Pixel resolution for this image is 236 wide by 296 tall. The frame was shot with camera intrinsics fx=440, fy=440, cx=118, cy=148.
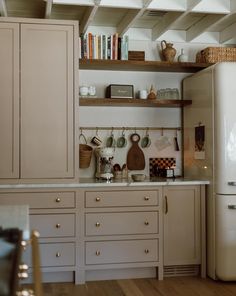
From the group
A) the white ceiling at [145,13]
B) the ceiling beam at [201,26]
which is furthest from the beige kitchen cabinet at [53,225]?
the ceiling beam at [201,26]

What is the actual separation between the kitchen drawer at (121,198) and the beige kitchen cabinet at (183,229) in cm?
13

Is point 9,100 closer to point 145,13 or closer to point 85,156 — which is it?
point 85,156

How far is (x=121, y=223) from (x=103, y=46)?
1.63 metres

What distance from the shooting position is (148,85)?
4480 millimetres

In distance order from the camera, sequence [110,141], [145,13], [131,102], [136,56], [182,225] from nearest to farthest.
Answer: [182,225] → [145,13] → [131,102] → [136,56] → [110,141]

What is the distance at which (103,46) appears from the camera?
409 cm

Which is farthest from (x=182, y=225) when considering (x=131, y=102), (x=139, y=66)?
(x=139, y=66)

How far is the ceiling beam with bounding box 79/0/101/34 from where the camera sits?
3598 mm

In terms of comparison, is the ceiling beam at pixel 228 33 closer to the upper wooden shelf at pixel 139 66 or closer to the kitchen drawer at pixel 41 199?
the upper wooden shelf at pixel 139 66

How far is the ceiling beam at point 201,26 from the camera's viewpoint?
407 cm

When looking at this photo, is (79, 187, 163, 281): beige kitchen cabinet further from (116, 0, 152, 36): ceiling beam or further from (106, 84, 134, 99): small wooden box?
(116, 0, 152, 36): ceiling beam

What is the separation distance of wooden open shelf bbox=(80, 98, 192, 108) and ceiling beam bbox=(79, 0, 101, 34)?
687 millimetres

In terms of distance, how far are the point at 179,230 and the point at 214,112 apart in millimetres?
1068

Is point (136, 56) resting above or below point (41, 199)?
above
